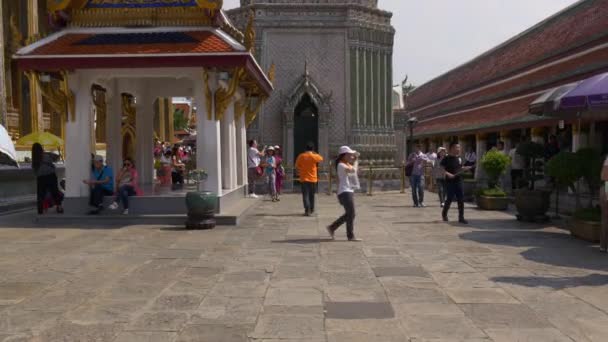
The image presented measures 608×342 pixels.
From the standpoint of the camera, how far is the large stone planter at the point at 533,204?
42.5 ft

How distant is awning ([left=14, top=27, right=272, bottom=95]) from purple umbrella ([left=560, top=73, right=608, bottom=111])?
5822 mm

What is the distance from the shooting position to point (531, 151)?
47.0ft

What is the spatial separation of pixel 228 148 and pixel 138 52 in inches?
145

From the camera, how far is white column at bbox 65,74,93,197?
13109mm

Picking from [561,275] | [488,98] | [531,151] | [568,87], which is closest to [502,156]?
[531,151]

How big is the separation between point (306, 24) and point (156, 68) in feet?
40.6

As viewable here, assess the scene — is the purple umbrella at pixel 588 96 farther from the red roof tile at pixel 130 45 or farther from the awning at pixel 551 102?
the red roof tile at pixel 130 45

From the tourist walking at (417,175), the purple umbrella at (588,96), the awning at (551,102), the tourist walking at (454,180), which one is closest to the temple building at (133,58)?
the tourist walking at (454,180)

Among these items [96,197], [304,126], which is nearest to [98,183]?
[96,197]

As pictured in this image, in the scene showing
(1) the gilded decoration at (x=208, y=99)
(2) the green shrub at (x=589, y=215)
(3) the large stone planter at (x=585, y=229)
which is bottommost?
(3) the large stone planter at (x=585, y=229)

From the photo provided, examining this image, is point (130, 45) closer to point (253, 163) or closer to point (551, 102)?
point (253, 163)

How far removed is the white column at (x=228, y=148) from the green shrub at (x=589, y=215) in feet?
25.7

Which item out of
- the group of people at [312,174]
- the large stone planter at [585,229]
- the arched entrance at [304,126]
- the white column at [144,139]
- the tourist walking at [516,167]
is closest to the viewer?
the large stone planter at [585,229]

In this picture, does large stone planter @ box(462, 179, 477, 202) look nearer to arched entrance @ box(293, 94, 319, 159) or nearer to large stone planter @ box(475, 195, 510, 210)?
large stone planter @ box(475, 195, 510, 210)
